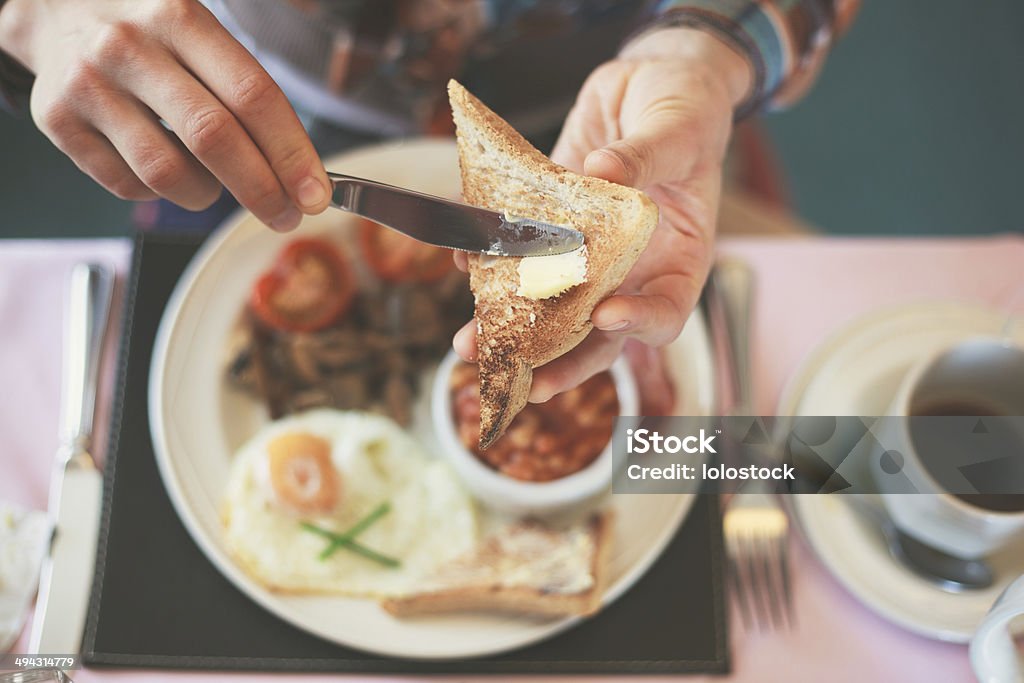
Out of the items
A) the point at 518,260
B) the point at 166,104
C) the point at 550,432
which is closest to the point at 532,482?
the point at 550,432

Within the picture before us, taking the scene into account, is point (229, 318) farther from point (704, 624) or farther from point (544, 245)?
point (704, 624)

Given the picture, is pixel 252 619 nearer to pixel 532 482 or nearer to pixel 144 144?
pixel 532 482

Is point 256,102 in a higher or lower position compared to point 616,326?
higher

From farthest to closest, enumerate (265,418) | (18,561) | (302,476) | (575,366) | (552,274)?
1. (265,418)
2. (302,476)
3. (18,561)
4. (575,366)
5. (552,274)

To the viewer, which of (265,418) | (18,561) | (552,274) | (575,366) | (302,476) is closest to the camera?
(552,274)

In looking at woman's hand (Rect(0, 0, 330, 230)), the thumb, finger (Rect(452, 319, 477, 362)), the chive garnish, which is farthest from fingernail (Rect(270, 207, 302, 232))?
the chive garnish

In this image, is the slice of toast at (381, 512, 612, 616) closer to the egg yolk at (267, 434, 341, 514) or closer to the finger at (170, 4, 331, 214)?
the egg yolk at (267, 434, 341, 514)

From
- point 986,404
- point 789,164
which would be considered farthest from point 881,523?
point 789,164

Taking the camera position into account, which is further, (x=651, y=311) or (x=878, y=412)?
(x=878, y=412)
